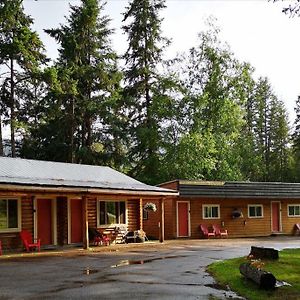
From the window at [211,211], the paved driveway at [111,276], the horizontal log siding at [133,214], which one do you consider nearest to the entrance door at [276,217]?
the window at [211,211]

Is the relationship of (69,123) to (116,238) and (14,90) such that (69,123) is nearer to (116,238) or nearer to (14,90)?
(14,90)

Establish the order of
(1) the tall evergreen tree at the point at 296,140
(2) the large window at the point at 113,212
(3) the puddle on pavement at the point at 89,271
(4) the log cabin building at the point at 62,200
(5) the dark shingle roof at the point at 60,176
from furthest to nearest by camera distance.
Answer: (1) the tall evergreen tree at the point at 296,140
(2) the large window at the point at 113,212
(4) the log cabin building at the point at 62,200
(5) the dark shingle roof at the point at 60,176
(3) the puddle on pavement at the point at 89,271

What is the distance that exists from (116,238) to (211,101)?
18586mm

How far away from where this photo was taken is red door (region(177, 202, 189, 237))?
1100 inches

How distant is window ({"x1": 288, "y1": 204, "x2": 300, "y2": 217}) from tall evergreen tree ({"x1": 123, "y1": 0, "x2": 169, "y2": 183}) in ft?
32.1

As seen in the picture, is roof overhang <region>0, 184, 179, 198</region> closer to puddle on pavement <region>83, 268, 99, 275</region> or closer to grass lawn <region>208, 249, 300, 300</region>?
puddle on pavement <region>83, 268, 99, 275</region>

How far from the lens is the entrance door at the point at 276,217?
102 feet

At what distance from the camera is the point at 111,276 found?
11.7 m

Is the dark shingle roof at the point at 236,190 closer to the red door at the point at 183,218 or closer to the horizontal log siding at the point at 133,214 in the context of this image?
the red door at the point at 183,218

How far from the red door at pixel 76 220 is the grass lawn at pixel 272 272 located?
934 centimetres

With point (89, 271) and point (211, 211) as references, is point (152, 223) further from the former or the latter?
point (89, 271)

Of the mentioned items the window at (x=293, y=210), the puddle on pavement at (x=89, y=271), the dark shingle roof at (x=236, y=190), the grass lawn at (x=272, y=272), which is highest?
the dark shingle roof at (x=236, y=190)

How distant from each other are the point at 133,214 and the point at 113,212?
1.28m

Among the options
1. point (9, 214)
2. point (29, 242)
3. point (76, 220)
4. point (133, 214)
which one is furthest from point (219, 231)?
point (9, 214)
